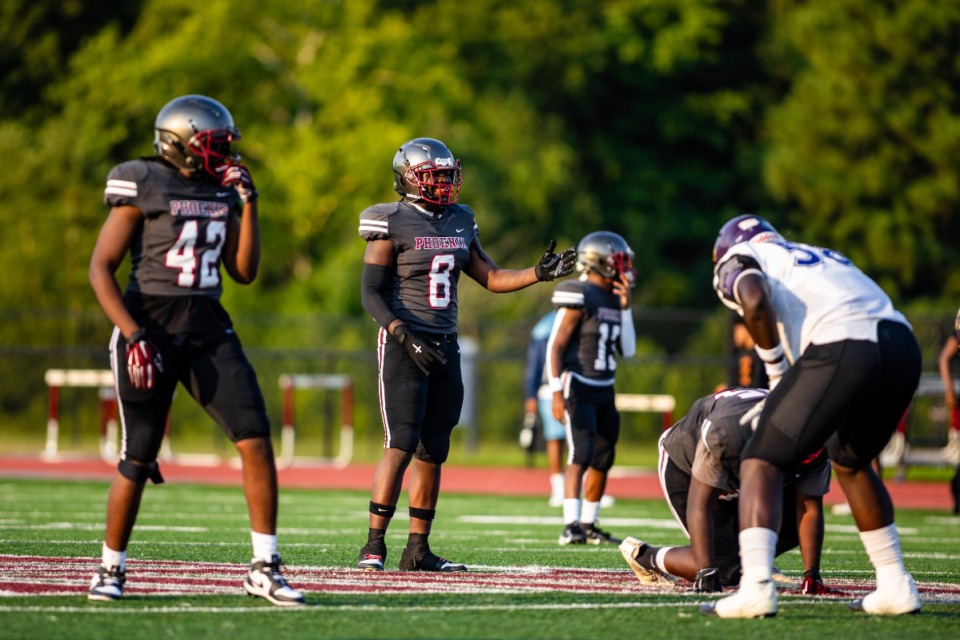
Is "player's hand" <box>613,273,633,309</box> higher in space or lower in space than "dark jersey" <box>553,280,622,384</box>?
higher

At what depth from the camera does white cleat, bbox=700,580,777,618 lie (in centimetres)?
596

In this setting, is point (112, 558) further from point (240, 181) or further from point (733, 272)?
point (733, 272)

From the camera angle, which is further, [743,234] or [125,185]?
[743,234]

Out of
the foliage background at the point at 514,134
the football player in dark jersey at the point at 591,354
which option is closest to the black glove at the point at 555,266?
the football player in dark jersey at the point at 591,354

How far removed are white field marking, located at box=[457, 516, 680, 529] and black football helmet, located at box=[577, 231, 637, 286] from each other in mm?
2144

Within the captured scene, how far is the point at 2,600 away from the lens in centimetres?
598

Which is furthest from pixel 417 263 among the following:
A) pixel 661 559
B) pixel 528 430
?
pixel 528 430

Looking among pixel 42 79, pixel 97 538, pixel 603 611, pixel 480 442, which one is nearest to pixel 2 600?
pixel 603 611

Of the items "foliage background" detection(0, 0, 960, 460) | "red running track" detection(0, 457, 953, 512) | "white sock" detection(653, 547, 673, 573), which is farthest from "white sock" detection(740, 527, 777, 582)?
"foliage background" detection(0, 0, 960, 460)

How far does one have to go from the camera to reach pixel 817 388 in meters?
6.02

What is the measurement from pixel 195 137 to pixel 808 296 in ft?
8.86

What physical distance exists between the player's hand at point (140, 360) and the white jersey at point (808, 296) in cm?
241

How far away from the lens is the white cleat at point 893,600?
6262 mm

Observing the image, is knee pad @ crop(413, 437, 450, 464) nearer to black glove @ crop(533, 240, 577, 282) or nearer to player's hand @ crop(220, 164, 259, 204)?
black glove @ crop(533, 240, 577, 282)
